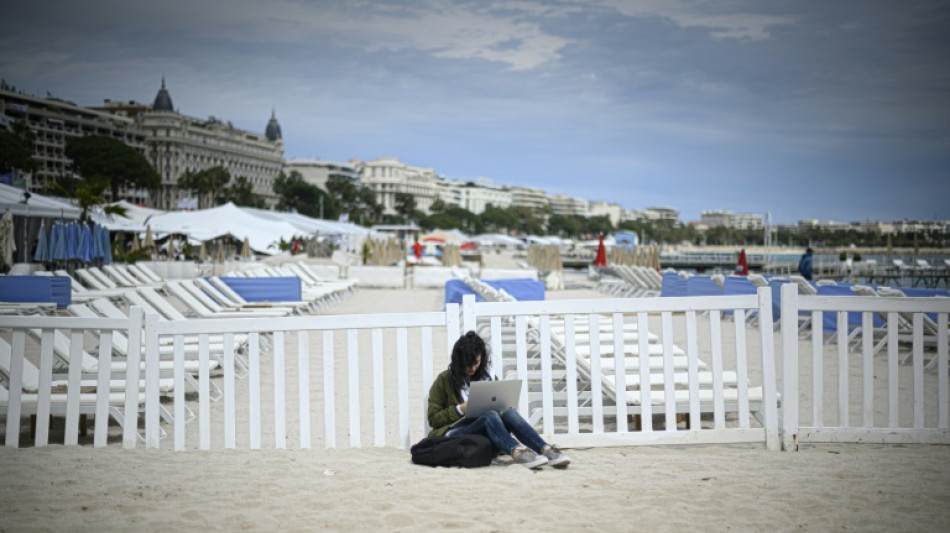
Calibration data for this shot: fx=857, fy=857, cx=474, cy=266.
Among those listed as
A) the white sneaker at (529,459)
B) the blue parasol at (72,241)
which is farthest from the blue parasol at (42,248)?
the white sneaker at (529,459)

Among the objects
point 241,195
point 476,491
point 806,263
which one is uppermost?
point 241,195

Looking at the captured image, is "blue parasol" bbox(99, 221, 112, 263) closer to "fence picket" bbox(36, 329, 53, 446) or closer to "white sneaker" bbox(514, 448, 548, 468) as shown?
"fence picket" bbox(36, 329, 53, 446)

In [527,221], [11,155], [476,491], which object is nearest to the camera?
[476,491]

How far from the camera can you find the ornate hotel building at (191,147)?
12144 centimetres

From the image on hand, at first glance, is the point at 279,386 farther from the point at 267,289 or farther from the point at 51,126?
the point at 51,126

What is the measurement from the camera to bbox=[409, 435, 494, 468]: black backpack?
13.9 ft

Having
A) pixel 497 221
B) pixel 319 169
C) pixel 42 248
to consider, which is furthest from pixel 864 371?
pixel 319 169

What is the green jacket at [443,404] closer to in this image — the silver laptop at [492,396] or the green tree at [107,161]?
the silver laptop at [492,396]

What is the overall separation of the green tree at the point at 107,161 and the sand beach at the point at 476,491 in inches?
3137

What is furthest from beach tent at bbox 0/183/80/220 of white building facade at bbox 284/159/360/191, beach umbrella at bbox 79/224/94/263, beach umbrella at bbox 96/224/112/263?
white building facade at bbox 284/159/360/191

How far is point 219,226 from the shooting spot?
28.2m

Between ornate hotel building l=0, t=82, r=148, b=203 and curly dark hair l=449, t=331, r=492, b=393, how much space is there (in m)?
94.2

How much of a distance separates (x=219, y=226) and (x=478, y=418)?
25.4 m

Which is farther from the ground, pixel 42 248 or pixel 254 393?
pixel 42 248
